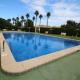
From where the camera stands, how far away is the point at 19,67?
7699mm

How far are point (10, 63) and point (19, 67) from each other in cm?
76

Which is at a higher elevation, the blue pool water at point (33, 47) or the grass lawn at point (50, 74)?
the grass lawn at point (50, 74)

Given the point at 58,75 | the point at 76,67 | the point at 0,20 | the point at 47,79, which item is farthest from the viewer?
the point at 0,20

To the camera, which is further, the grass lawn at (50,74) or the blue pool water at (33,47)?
the blue pool water at (33,47)

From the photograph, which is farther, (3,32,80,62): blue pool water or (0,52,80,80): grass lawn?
(3,32,80,62): blue pool water

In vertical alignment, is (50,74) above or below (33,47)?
above

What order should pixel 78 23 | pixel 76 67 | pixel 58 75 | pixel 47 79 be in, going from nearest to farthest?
pixel 47 79 < pixel 58 75 < pixel 76 67 < pixel 78 23

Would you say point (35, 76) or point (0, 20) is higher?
point (0, 20)

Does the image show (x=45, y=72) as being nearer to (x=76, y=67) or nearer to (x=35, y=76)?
(x=35, y=76)

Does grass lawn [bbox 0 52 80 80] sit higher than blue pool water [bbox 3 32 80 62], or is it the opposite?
grass lawn [bbox 0 52 80 80]

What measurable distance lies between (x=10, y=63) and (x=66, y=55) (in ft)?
14.8

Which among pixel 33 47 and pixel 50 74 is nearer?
pixel 50 74

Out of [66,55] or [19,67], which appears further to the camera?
[66,55]

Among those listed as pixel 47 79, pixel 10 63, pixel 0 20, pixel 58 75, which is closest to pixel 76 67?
pixel 58 75
